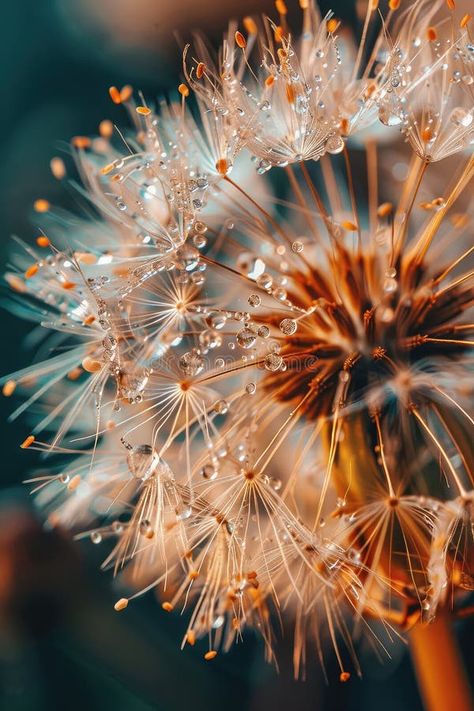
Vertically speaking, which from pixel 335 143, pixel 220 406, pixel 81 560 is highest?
pixel 335 143

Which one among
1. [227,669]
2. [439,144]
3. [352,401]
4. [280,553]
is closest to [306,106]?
[439,144]

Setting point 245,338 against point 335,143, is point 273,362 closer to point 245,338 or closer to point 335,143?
point 245,338

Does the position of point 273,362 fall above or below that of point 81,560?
above

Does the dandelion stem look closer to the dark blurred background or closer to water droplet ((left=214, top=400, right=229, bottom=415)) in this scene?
the dark blurred background

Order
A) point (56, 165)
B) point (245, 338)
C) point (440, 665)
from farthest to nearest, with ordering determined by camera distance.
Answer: point (56, 165) → point (440, 665) → point (245, 338)

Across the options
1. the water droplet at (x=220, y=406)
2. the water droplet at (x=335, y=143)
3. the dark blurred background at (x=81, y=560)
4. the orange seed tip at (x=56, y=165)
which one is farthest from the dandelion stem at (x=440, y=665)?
the orange seed tip at (x=56, y=165)

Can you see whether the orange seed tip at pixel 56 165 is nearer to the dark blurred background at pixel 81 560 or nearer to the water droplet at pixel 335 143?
the dark blurred background at pixel 81 560

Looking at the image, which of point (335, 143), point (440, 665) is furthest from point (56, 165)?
point (440, 665)

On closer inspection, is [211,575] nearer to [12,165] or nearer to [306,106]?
[306,106]

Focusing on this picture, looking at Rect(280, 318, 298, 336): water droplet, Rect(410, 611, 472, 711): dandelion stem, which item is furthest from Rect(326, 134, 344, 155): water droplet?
Rect(410, 611, 472, 711): dandelion stem
